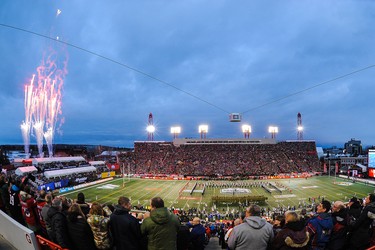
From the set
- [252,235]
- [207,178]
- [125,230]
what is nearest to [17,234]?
[125,230]

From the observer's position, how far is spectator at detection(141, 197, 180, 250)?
14.2 feet

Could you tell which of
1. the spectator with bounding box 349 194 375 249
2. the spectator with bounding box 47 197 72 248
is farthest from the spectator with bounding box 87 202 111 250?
the spectator with bounding box 349 194 375 249

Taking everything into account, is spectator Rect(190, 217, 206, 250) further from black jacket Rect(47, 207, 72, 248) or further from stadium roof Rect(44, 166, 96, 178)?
stadium roof Rect(44, 166, 96, 178)

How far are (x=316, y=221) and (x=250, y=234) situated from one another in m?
1.60

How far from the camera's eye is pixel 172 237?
14.5ft

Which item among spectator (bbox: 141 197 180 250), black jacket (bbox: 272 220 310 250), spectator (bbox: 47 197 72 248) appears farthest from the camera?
spectator (bbox: 47 197 72 248)

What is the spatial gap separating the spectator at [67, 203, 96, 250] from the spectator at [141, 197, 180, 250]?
49.9 inches

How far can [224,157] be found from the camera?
7231cm

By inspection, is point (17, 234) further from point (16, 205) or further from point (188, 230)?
point (188, 230)

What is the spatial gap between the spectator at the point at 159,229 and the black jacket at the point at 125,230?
0.75 feet

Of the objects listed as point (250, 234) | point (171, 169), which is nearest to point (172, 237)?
point (250, 234)

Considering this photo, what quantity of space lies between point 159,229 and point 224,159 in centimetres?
6812

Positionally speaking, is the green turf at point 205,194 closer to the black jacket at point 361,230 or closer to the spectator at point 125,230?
the black jacket at point 361,230

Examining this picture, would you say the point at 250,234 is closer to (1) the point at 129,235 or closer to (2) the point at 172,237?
(2) the point at 172,237
